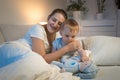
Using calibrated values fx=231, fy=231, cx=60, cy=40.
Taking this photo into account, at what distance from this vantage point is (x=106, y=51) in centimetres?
183

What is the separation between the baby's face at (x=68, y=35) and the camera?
5.25 ft

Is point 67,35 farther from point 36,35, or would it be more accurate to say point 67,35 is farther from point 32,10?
point 32,10

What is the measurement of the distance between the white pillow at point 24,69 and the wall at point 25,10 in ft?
5.39

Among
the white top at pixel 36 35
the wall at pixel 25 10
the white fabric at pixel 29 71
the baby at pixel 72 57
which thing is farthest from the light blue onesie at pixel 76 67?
the wall at pixel 25 10

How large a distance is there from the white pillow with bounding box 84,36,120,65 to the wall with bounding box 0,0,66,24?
1.33 m

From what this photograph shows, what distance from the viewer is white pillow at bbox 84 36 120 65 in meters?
1.81

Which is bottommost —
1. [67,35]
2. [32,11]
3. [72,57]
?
[72,57]

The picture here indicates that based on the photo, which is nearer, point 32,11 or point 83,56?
point 83,56

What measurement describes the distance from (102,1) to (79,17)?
39 centimetres

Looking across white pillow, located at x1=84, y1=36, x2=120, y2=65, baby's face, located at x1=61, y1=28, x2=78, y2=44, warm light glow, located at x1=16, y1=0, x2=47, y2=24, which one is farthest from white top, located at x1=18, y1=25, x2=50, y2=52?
warm light glow, located at x1=16, y1=0, x2=47, y2=24

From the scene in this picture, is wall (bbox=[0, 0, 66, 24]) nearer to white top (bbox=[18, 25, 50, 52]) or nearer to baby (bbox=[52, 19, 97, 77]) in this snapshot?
white top (bbox=[18, 25, 50, 52])

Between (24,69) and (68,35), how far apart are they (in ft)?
1.75

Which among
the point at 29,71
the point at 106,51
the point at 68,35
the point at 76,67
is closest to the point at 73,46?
the point at 68,35

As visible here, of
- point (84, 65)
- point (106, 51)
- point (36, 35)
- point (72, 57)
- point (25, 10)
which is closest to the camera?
point (84, 65)
